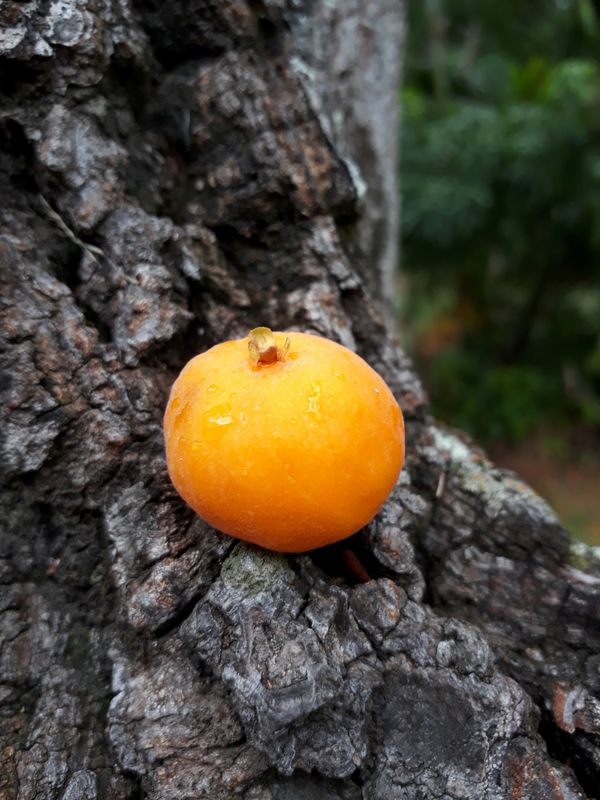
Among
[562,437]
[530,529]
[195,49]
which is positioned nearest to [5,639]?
[530,529]

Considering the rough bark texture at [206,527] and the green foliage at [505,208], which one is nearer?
the rough bark texture at [206,527]

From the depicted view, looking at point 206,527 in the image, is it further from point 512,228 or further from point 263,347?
point 512,228

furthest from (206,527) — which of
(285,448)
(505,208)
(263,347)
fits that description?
(505,208)

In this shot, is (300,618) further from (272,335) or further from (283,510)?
(272,335)

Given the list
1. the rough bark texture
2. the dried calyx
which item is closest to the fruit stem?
the dried calyx

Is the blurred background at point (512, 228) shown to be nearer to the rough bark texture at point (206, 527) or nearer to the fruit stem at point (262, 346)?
the rough bark texture at point (206, 527)

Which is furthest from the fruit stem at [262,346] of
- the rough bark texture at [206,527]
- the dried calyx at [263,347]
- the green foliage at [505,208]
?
the green foliage at [505,208]
